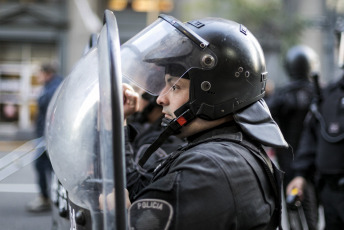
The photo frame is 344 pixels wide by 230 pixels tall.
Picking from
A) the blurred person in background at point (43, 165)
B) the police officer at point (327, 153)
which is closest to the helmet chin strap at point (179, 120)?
the police officer at point (327, 153)

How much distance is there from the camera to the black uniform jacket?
53.8 inches

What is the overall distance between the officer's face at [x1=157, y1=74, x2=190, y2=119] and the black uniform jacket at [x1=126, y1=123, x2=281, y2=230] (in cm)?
19

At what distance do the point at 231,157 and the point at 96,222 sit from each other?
1.45ft

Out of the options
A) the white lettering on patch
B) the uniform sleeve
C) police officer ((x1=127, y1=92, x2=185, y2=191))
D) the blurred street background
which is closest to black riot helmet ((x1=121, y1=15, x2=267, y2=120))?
the white lettering on patch

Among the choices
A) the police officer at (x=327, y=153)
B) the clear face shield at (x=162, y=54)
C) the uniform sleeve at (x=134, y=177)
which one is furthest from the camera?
the police officer at (x=327, y=153)

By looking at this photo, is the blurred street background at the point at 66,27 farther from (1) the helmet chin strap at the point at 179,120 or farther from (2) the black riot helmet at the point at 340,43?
(1) the helmet chin strap at the point at 179,120

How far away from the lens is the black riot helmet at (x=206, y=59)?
66.2 inches

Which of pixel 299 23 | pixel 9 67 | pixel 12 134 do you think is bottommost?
pixel 12 134

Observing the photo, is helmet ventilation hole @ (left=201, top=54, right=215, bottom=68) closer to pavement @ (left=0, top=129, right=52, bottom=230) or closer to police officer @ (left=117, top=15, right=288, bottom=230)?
police officer @ (left=117, top=15, right=288, bottom=230)

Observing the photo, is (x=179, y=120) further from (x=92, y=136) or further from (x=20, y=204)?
(x=20, y=204)

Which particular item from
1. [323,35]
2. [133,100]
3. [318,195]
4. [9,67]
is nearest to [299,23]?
[323,35]

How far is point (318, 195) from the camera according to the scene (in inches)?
134

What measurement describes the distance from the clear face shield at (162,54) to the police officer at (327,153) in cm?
173

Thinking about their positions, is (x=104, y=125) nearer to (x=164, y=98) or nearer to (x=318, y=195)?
(x=164, y=98)
